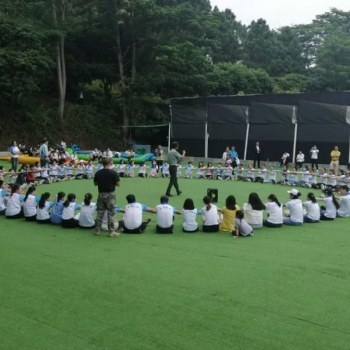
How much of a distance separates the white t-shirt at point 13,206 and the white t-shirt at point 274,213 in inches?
210

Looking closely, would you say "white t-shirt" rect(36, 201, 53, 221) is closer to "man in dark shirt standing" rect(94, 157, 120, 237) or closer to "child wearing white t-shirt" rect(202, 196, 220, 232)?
"man in dark shirt standing" rect(94, 157, 120, 237)

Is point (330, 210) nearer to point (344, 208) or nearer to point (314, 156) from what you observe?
point (344, 208)

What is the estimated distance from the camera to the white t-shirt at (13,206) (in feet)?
35.1

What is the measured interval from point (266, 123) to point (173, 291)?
22.7 m

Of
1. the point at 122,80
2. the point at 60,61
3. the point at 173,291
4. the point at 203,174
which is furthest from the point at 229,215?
the point at 60,61

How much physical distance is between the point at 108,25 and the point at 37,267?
2902cm

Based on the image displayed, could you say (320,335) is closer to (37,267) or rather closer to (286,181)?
(37,267)

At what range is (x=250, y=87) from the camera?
1435 inches

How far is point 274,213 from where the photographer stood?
10086 millimetres

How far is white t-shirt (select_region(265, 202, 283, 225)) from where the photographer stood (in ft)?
33.0

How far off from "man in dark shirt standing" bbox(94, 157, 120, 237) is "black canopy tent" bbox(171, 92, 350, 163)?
18040 millimetres

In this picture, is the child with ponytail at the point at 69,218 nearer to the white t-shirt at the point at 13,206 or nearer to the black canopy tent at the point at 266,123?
the white t-shirt at the point at 13,206

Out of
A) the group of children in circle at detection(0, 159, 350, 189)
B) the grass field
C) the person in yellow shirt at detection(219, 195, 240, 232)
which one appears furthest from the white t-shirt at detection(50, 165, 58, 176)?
the person in yellow shirt at detection(219, 195, 240, 232)

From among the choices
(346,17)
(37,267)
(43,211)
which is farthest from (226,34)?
(37,267)
